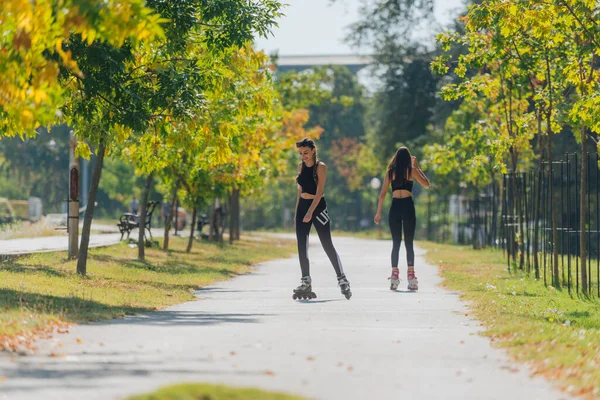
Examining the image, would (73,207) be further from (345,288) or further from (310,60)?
(310,60)

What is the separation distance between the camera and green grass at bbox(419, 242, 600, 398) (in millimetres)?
8523

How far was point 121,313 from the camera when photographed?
12516 mm

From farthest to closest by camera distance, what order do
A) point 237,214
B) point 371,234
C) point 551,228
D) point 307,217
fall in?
point 371,234 < point 237,214 < point 551,228 < point 307,217

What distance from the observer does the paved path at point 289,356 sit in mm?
7496

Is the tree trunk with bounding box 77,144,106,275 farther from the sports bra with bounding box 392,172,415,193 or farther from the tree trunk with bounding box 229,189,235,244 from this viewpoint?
the tree trunk with bounding box 229,189,235,244

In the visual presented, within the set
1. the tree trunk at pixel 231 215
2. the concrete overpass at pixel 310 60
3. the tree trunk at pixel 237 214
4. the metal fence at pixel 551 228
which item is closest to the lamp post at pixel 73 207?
the metal fence at pixel 551 228

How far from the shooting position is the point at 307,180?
48.3ft

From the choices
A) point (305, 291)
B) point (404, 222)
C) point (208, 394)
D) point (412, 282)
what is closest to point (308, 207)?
point (305, 291)

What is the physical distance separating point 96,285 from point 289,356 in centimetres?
822

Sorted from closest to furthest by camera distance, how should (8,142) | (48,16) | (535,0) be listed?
(48,16) < (535,0) < (8,142)

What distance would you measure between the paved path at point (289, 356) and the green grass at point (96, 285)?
48cm

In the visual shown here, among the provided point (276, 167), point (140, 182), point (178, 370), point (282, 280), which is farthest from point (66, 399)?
point (140, 182)

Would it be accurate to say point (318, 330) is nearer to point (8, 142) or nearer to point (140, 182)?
point (140, 182)

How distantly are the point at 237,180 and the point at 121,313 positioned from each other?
18379 mm
